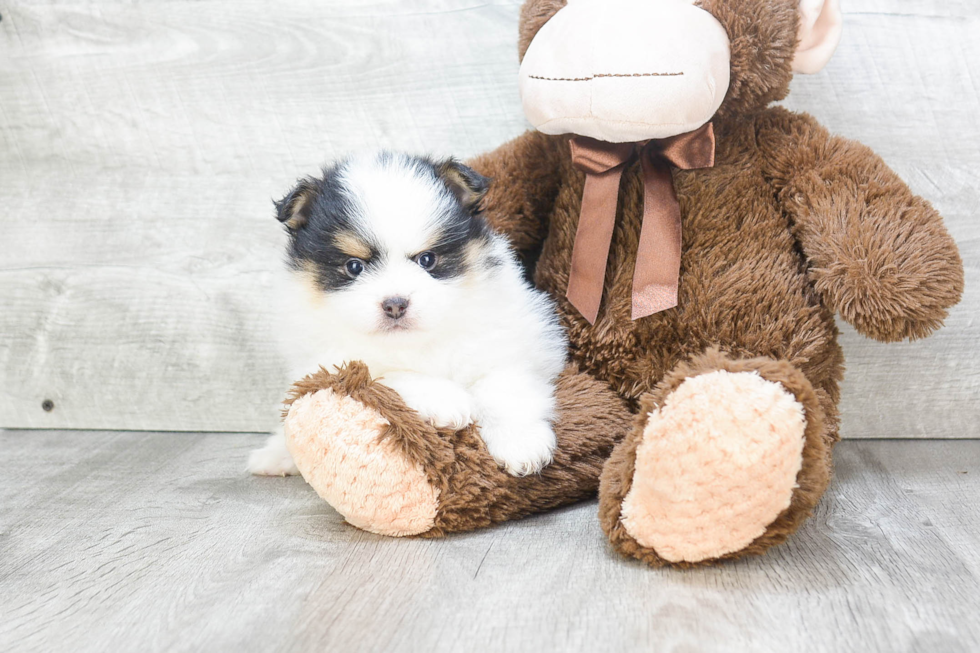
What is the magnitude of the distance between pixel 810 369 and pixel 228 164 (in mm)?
1499

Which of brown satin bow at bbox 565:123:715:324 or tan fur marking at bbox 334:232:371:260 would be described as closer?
tan fur marking at bbox 334:232:371:260

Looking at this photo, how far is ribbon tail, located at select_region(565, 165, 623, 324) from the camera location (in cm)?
159

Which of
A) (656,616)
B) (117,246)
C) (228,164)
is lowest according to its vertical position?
(656,616)

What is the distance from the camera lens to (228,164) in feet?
7.00

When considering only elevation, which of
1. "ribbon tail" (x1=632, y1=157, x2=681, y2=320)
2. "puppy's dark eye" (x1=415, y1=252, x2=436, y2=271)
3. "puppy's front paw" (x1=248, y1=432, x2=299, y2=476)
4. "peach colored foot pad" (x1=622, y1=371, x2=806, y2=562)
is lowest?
"puppy's front paw" (x1=248, y1=432, x2=299, y2=476)

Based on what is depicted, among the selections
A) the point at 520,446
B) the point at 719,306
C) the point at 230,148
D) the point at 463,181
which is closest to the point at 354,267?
the point at 463,181

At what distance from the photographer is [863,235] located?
4.70 ft

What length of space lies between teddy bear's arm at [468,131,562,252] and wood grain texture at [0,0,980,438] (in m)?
0.26

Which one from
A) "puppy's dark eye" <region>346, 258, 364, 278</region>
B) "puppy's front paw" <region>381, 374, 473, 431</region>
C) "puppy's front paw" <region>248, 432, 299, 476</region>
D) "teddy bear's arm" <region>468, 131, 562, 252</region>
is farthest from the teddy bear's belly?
"puppy's front paw" <region>248, 432, 299, 476</region>

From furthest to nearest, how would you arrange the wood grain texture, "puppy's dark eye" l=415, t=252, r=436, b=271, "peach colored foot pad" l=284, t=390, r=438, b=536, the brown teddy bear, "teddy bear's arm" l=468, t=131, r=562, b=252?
1. the wood grain texture
2. "teddy bear's arm" l=468, t=131, r=562, b=252
3. "puppy's dark eye" l=415, t=252, r=436, b=271
4. "peach colored foot pad" l=284, t=390, r=438, b=536
5. the brown teddy bear

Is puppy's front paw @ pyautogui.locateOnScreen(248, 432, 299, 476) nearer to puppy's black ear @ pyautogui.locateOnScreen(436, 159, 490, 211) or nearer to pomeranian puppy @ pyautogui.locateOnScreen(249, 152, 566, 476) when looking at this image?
pomeranian puppy @ pyautogui.locateOnScreen(249, 152, 566, 476)

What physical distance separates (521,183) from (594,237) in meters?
0.28

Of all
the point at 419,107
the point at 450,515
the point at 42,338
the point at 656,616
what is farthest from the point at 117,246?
the point at 656,616

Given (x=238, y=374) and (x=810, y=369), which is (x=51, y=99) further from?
(x=810, y=369)
